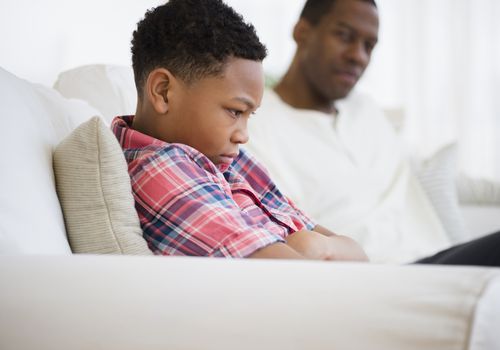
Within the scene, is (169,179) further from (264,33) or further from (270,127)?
(264,33)

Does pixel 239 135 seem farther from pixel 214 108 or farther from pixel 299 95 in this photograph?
pixel 299 95

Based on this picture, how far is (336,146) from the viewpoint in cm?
235

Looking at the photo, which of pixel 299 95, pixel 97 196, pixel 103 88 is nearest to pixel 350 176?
pixel 299 95

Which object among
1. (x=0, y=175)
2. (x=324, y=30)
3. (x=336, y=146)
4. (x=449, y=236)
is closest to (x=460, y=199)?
(x=449, y=236)

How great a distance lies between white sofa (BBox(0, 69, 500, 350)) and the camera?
0.62m

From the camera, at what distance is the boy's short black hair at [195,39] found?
115cm

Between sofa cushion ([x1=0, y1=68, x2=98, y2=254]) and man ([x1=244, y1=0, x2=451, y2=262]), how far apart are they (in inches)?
43.0

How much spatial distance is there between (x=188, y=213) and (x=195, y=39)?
1.06 ft

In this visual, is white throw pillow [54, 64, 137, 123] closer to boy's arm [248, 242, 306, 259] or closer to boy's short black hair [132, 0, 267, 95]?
boy's short black hair [132, 0, 267, 95]

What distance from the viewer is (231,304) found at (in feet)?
2.21

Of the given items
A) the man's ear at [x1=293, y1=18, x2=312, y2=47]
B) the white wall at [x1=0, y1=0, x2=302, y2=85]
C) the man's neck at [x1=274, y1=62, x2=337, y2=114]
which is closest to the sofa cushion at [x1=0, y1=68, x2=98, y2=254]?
the white wall at [x1=0, y1=0, x2=302, y2=85]

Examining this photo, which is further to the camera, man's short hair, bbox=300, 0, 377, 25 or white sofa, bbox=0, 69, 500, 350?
man's short hair, bbox=300, 0, 377, 25

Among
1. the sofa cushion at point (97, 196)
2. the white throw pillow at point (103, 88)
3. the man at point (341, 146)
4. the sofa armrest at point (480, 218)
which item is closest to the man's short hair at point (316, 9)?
the man at point (341, 146)

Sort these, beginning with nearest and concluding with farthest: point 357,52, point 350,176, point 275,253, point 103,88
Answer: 1. point 275,253
2. point 103,88
3. point 350,176
4. point 357,52
